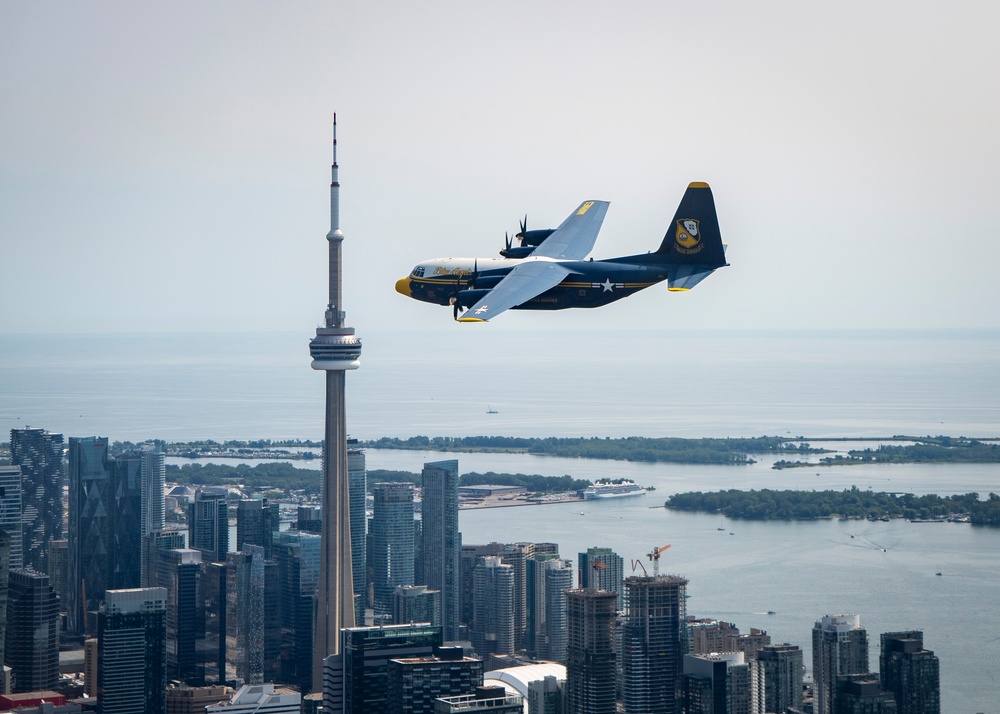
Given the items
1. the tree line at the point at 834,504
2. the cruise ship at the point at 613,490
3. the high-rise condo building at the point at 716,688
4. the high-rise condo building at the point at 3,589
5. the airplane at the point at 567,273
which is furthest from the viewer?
the cruise ship at the point at 613,490

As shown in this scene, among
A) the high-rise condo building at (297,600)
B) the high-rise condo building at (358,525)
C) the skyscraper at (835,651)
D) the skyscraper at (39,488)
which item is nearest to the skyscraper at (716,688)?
the skyscraper at (835,651)

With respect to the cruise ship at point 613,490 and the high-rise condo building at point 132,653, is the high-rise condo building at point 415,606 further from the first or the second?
the cruise ship at point 613,490

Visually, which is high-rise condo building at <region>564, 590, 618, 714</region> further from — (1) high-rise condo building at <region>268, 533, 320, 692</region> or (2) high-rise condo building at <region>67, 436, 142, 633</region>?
(2) high-rise condo building at <region>67, 436, 142, 633</region>

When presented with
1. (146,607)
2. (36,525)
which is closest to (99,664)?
(146,607)

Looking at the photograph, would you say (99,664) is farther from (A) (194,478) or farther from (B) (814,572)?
(A) (194,478)

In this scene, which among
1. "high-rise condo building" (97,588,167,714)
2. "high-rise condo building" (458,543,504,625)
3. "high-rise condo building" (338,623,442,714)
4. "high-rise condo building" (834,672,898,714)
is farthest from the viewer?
"high-rise condo building" (458,543,504,625)

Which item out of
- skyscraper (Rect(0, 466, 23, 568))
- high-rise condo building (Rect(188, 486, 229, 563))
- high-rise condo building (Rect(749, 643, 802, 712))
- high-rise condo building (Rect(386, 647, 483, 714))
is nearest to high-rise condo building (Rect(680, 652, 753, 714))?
high-rise condo building (Rect(749, 643, 802, 712))
